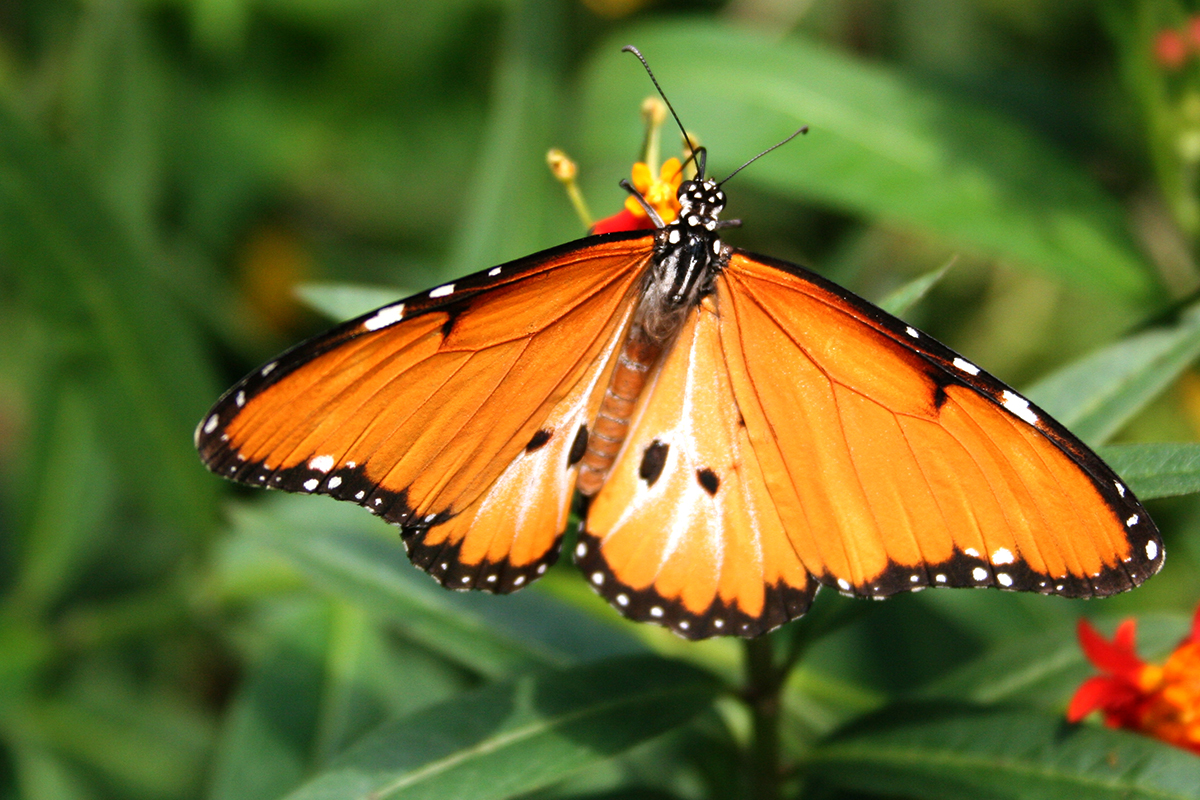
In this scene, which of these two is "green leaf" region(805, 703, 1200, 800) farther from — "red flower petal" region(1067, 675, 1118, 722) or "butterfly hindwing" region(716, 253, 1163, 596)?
"butterfly hindwing" region(716, 253, 1163, 596)

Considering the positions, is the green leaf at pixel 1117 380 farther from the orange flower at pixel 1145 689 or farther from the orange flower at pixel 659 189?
the orange flower at pixel 659 189

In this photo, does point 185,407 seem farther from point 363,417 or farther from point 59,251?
point 363,417

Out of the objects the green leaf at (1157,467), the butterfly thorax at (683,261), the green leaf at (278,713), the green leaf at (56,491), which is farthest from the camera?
the green leaf at (56,491)

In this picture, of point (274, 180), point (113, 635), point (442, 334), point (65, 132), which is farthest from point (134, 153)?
point (442, 334)

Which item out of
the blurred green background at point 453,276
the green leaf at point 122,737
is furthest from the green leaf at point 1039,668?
the green leaf at point 122,737

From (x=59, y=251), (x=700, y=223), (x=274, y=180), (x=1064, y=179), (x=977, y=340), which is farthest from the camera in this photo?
(x=274, y=180)

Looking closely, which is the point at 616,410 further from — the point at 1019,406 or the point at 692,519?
the point at 1019,406
